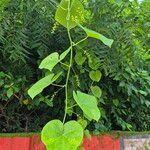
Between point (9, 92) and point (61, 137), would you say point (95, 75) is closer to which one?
point (9, 92)

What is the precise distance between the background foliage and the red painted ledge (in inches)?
2.1

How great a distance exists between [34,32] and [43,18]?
0.07 m

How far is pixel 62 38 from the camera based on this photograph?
6.23ft

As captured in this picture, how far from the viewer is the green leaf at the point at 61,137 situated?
924mm

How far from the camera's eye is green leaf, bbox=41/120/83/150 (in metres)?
0.92

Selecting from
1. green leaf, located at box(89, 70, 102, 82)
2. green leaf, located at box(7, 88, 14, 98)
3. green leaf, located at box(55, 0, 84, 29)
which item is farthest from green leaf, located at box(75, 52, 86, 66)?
green leaf, located at box(55, 0, 84, 29)

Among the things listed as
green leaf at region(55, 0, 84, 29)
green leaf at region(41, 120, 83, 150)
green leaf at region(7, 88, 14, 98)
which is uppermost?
green leaf at region(55, 0, 84, 29)

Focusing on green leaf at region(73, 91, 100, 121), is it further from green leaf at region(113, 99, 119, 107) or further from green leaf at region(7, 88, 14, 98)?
green leaf at region(113, 99, 119, 107)

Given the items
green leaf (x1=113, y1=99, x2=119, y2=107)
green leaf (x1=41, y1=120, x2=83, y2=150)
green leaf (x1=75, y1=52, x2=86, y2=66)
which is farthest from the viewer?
green leaf (x1=113, y1=99, x2=119, y2=107)

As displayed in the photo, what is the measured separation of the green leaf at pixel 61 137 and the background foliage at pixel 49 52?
777mm

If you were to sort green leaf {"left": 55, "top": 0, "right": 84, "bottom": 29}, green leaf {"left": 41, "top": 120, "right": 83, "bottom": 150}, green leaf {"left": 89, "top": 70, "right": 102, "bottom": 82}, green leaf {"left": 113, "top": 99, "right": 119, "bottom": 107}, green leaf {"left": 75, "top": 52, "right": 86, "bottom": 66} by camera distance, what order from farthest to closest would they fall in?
green leaf {"left": 113, "top": 99, "right": 119, "bottom": 107} < green leaf {"left": 89, "top": 70, "right": 102, "bottom": 82} < green leaf {"left": 75, "top": 52, "right": 86, "bottom": 66} < green leaf {"left": 55, "top": 0, "right": 84, "bottom": 29} < green leaf {"left": 41, "top": 120, "right": 83, "bottom": 150}

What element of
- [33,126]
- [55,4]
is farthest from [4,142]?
[55,4]

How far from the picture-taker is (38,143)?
1902mm

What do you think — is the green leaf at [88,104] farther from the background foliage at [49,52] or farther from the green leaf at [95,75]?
the green leaf at [95,75]
